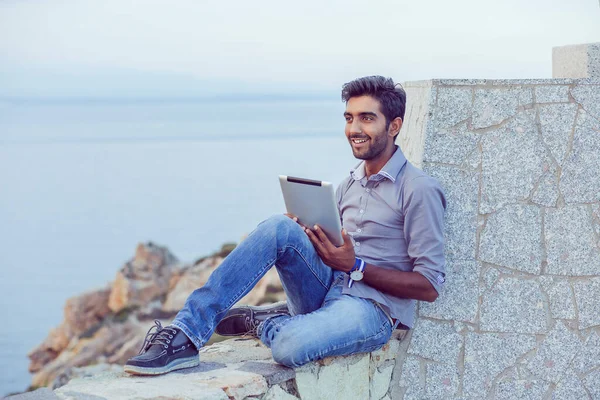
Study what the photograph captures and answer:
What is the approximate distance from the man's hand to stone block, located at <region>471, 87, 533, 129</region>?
0.82 meters

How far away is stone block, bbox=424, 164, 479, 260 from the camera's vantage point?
11.7 ft

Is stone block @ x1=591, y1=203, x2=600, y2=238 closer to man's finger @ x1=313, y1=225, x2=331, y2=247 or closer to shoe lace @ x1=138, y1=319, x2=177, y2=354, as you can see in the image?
man's finger @ x1=313, y1=225, x2=331, y2=247

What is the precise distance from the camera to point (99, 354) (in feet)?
43.3

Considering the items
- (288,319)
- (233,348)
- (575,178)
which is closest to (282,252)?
(288,319)

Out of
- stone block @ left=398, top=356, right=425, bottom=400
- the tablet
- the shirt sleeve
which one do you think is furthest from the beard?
stone block @ left=398, top=356, right=425, bottom=400

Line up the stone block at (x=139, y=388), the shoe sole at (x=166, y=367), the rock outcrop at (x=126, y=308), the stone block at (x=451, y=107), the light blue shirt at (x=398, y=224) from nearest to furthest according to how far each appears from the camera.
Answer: the stone block at (x=139, y=388), the shoe sole at (x=166, y=367), the light blue shirt at (x=398, y=224), the stone block at (x=451, y=107), the rock outcrop at (x=126, y=308)

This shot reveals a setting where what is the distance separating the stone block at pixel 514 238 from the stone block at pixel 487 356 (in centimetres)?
31

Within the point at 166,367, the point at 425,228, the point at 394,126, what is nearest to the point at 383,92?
the point at 394,126

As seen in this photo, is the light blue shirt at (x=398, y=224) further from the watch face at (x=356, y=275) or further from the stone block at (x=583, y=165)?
the stone block at (x=583, y=165)

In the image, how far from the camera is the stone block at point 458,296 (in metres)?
3.58

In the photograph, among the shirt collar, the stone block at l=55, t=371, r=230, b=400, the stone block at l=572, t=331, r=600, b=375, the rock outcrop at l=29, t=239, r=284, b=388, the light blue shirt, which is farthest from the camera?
the rock outcrop at l=29, t=239, r=284, b=388

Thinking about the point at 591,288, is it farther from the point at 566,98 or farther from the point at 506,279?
the point at 566,98

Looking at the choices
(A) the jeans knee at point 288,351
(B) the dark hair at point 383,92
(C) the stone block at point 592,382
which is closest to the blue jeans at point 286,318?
(A) the jeans knee at point 288,351

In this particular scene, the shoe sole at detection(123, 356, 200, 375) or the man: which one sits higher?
the man
